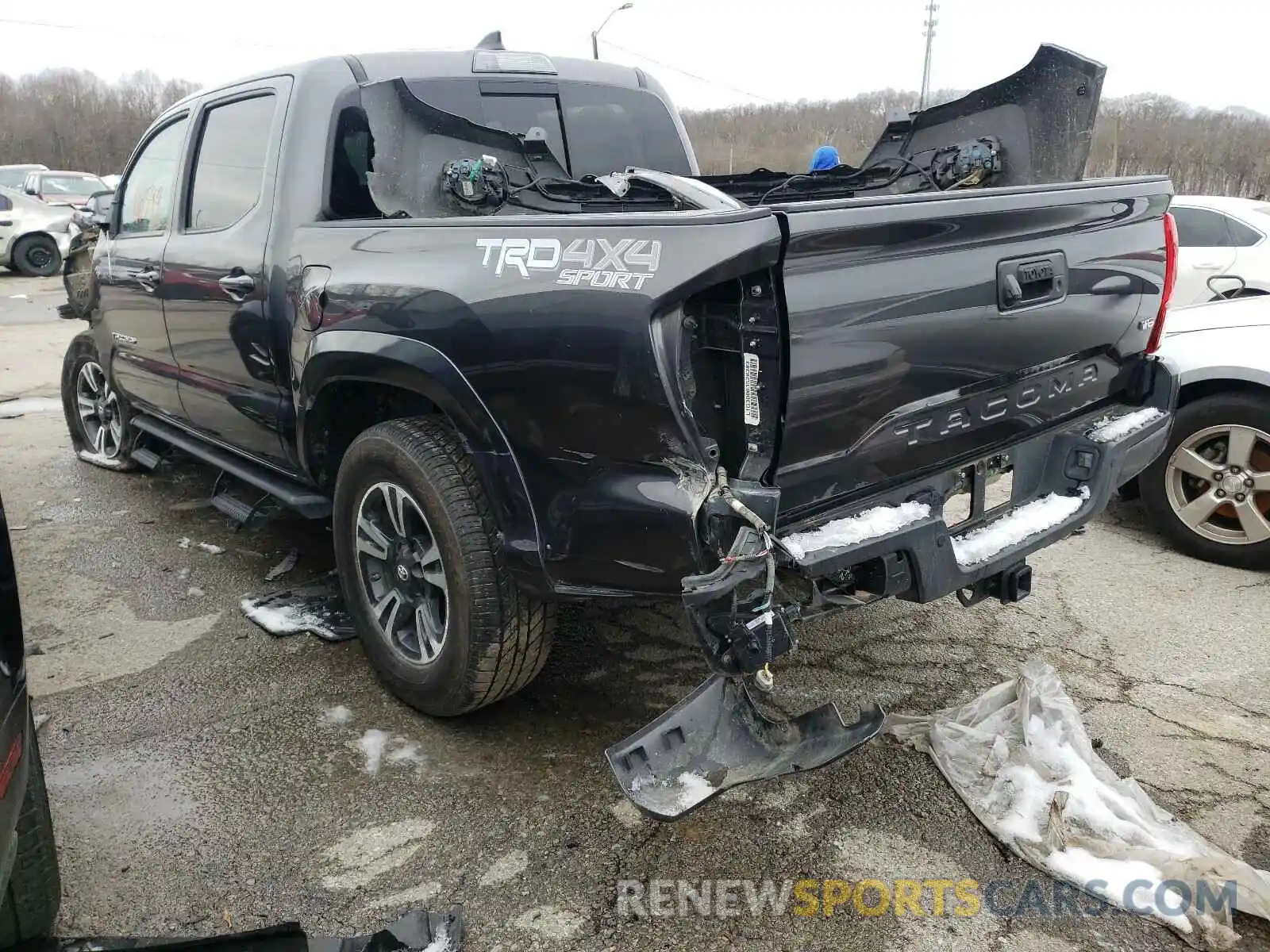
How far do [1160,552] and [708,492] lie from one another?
3318 millimetres

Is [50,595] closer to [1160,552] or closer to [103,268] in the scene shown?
[103,268]

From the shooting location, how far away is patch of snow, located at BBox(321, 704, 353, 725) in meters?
3.09

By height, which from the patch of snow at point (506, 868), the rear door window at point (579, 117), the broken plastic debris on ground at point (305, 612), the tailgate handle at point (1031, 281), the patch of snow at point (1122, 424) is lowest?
the broken plastic debris on ground at point (305, 612)

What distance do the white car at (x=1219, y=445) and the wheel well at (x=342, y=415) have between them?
3.23 meters

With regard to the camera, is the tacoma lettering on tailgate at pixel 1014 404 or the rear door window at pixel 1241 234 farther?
the rear door window at pixel 1241 234

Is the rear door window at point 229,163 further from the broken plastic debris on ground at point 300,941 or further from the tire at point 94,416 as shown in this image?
the broken plastic debris on ground at point 300,941

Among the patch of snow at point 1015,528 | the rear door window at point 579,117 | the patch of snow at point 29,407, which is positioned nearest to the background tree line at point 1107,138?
the rear door window at point 579,117

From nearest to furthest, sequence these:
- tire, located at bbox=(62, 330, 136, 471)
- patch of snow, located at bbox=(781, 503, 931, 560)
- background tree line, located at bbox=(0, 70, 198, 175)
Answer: patch of snow, located at bbox=(781, 503, 931, 560) < tire, located at bbox=(62, 330, 136, 471) < background tree line, located at bbox=(0, 70, 198, 175)

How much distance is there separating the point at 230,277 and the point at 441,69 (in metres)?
1.19

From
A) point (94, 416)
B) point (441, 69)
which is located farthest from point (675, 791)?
point (94, 416)

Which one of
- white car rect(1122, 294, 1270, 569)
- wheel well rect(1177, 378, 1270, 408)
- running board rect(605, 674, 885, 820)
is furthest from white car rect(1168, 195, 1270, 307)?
running board rect(605, 674, 885, 820)

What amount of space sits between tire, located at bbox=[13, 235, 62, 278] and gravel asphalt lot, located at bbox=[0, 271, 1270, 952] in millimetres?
15086

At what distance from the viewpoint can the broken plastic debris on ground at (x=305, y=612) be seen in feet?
12.0

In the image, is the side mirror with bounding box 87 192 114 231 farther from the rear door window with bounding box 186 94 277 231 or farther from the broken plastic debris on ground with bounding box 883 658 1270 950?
the broken plastic debris on ground with bounding box 883 658 1270 950
